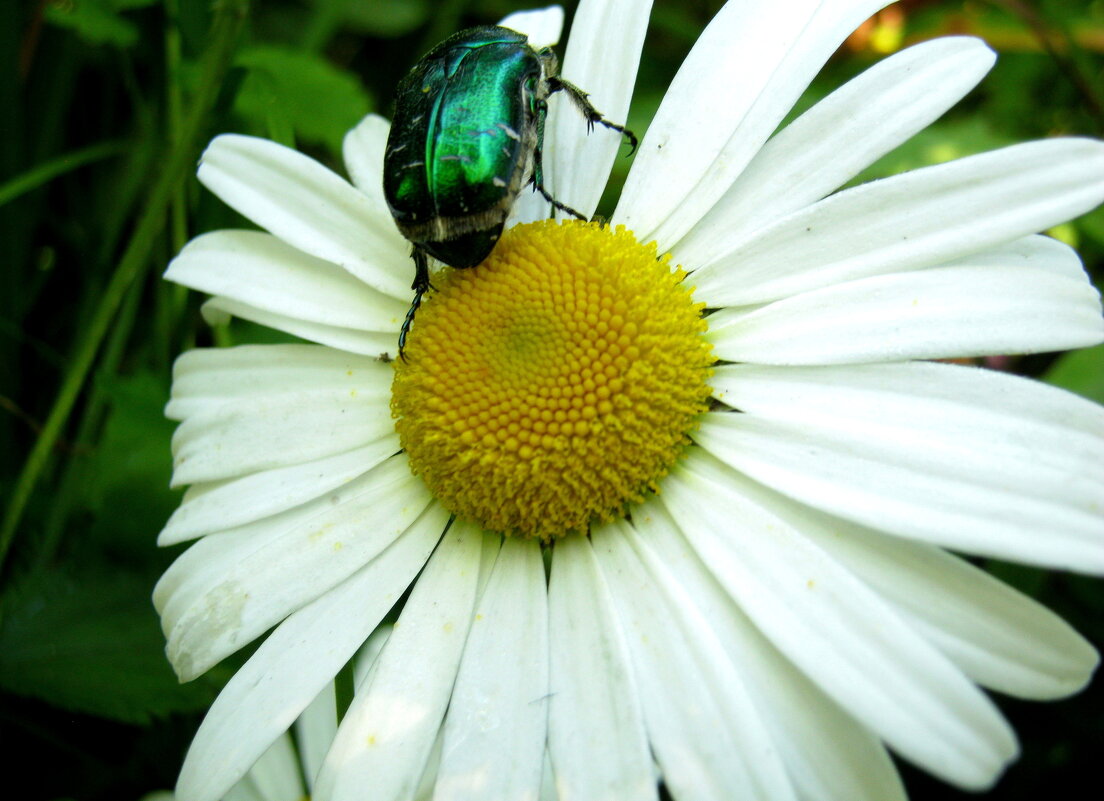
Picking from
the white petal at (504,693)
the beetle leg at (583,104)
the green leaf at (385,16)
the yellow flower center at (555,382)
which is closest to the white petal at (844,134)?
the yellow flower center at (555,382)

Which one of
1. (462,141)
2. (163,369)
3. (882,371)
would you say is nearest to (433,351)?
(462,141)

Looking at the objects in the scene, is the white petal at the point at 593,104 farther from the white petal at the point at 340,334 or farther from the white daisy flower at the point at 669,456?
the white petal at the point at 340,334

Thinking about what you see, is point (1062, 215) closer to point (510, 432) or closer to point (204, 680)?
point (510, 432)

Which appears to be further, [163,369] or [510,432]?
[163,369]

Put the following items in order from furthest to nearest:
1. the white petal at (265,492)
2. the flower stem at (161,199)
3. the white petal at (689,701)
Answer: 1. the flower stem at (161,199)
2. the white petal at (265,492)
3. the white petal at (689,701)

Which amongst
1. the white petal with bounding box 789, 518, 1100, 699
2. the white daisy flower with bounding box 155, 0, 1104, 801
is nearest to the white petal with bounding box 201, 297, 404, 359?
the white daisy flower with bounding box 155, 0, 1104, 801

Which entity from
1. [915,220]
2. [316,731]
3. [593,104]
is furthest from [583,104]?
[316,731]
